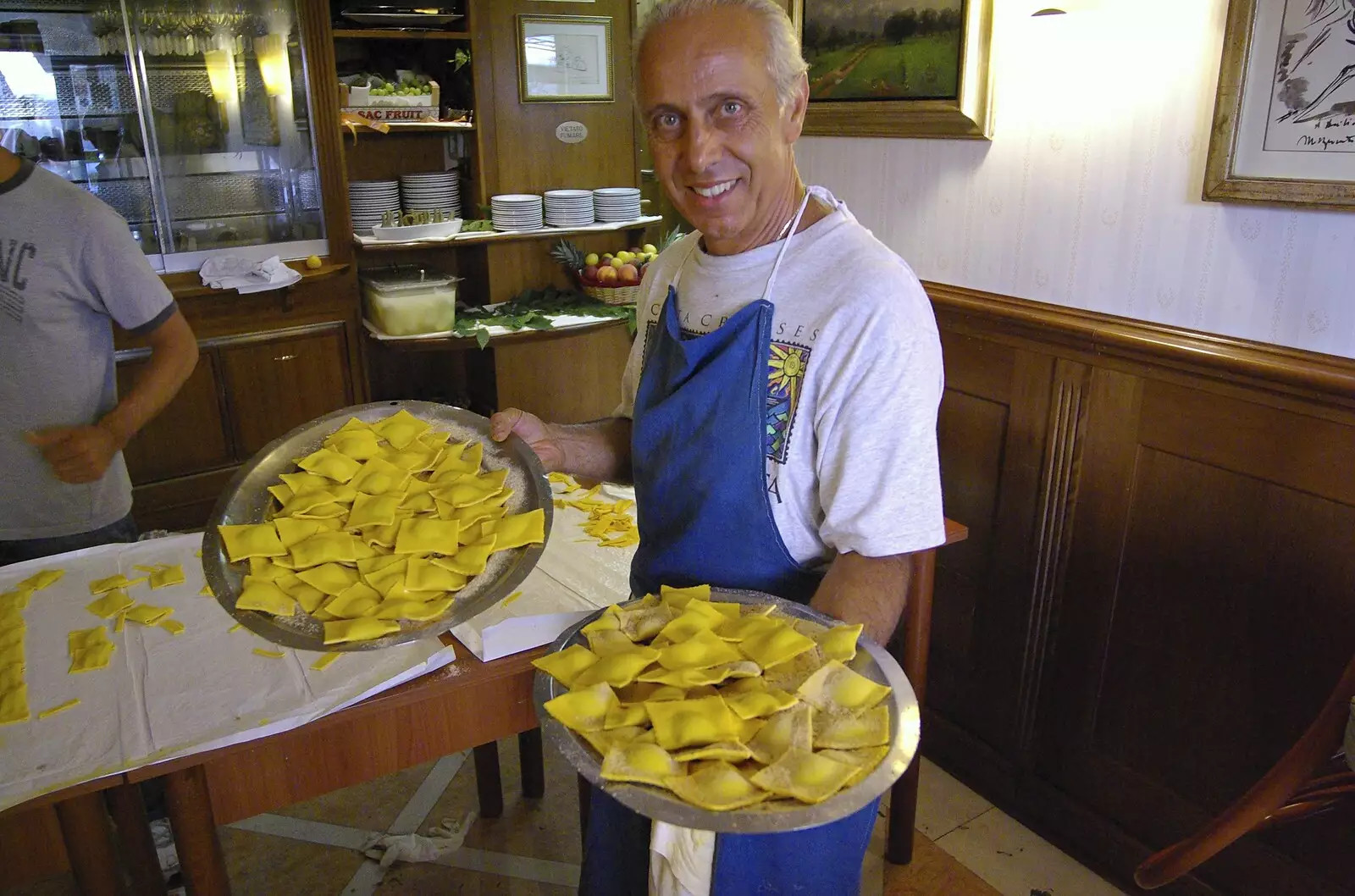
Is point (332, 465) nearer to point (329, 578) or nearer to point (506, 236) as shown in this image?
point (329, 578)

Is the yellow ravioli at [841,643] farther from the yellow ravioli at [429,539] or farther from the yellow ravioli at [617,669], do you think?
the yellow ravioli at [429,539]

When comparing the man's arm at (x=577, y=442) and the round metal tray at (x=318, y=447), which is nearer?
the round metal tray at (x=318, y=447)

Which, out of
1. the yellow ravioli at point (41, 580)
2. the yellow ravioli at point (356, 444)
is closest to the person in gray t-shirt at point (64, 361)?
the yellow ravioli at point (41, 580)

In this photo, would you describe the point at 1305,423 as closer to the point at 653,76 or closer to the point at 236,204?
the point at 653,76

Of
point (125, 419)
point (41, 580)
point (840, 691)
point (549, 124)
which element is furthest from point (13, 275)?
point (549, 124)

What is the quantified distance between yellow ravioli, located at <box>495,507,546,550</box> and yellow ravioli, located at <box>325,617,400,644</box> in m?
0.20

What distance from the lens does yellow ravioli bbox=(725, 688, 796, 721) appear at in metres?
1.02

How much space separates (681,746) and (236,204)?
374cm

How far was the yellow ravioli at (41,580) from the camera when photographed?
1.72 m

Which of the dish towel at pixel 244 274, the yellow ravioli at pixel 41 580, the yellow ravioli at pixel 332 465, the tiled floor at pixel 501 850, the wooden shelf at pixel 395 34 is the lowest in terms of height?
the tiled floor at pixel 501 850

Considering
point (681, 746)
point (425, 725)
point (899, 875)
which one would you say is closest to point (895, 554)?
point (681, 746)

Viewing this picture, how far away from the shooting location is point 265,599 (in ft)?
4.01

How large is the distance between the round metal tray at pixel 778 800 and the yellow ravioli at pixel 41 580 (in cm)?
117

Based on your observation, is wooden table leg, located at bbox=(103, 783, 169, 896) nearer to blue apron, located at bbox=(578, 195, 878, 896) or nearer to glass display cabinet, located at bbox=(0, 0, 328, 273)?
blue apron, located at bbox=(578, 195, 878, 896)
